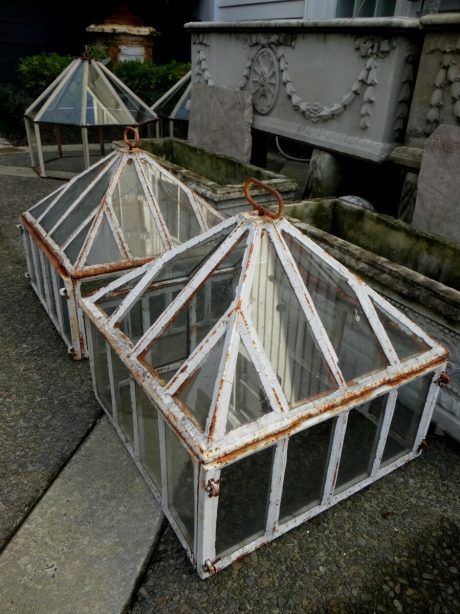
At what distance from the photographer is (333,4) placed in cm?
884

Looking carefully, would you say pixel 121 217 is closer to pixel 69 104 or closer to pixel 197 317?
pixel 197 317

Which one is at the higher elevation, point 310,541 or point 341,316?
point 341,316

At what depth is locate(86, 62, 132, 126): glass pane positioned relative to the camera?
883 centimetres

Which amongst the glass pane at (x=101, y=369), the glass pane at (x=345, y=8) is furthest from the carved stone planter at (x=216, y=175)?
the glass pane at (x=345, y=8)

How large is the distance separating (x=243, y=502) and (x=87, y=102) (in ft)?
27.3

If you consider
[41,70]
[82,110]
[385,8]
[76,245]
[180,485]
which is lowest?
[180,485]

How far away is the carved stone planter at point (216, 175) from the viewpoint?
5455 millimetres

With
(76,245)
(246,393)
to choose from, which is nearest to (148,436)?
(246,393)

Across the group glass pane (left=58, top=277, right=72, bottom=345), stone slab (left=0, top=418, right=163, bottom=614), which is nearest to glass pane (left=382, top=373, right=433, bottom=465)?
stone slab (left=0, top=418, right=163, bottom=614)

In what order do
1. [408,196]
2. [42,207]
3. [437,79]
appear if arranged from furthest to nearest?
[408,196]
[437,79]
[42,207]

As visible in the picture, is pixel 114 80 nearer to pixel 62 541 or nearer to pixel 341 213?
pixel 341 213

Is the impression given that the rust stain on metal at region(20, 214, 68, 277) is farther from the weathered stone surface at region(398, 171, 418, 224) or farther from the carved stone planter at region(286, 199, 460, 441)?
the weathered stone surface at region(398, 171, 418, 224)

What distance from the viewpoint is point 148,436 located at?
301 cm

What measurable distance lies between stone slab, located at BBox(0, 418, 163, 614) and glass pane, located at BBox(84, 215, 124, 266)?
152 centimetres
